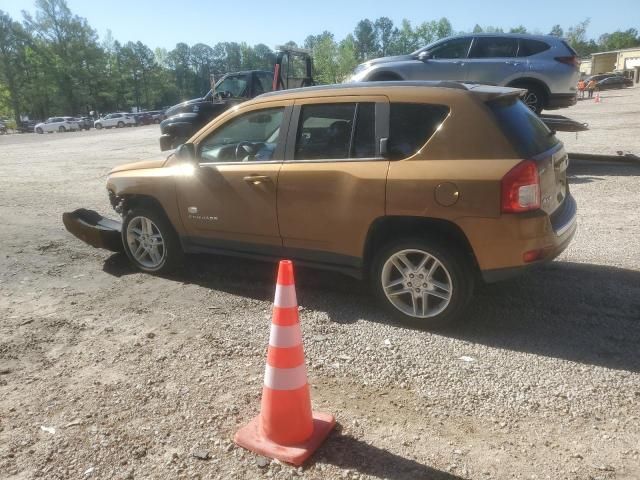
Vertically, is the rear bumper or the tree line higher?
the tree line

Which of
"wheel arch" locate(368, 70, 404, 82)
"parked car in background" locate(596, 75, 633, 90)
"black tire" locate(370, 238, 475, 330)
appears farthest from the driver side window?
"parked car in background" locate(596, 75, 633, 90)

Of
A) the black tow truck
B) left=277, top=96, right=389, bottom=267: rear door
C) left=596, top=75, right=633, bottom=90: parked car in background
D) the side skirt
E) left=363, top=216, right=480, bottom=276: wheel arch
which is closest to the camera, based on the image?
left=363, top=216, right=480, bottom=276: wheel arch

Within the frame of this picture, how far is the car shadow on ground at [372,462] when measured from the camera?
2367 millimetres

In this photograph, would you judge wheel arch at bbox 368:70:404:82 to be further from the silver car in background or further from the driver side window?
the driver side window

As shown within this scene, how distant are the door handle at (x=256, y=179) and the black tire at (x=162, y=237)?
115 centimetres

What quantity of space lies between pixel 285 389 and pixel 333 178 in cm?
187

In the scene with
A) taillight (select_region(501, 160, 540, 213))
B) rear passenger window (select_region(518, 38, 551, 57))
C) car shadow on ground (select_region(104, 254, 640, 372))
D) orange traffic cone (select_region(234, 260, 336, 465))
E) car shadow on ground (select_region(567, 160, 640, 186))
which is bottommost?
car shadow on ground (select_region(104, 254, 640, 372))

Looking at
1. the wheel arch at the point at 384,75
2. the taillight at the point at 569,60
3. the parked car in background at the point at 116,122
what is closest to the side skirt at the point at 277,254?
the wheel arch at the point at 384,75

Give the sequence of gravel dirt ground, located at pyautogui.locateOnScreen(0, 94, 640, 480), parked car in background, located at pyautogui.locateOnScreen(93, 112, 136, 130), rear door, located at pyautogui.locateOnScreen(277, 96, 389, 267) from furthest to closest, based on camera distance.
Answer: parked car in background, located at pyautogui.locateOnScreen(93, 112, 136, 130) < rear door, located at pyautogui.locateOnScreen(277, 96, 389, 267) < gravel dirt ground, located at pyautogui.locateOnScreen(0, 94, 640, 480)

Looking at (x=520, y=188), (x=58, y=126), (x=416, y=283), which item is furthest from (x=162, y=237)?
(x=58, y=126)

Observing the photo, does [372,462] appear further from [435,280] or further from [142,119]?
[142,119]

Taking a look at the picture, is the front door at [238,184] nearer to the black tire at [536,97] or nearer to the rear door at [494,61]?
the rear door at [494,61]

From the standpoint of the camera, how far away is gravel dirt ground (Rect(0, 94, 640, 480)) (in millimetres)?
2498

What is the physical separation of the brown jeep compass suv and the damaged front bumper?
1.20 m
